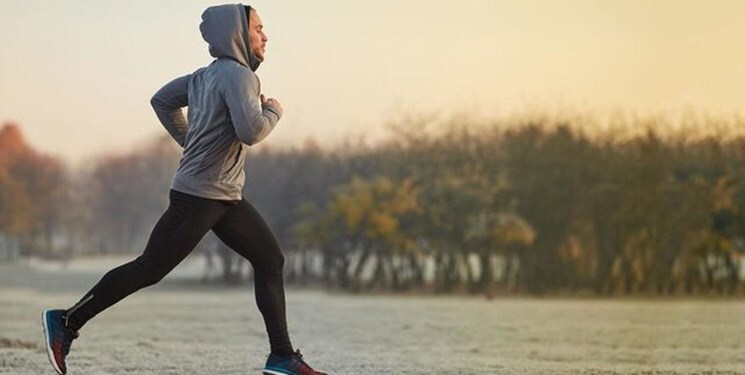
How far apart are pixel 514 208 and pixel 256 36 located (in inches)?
404

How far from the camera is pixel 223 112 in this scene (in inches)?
173

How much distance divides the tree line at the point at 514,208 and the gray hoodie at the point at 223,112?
402 inches

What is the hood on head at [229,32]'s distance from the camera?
4445 mm

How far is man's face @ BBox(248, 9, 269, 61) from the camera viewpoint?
452 centimetres

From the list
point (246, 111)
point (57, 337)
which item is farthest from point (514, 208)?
point (246, 111)

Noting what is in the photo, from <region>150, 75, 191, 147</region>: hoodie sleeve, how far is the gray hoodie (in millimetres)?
143

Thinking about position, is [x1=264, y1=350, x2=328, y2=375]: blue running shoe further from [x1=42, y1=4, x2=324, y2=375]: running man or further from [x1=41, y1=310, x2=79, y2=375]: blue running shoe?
[x1=41, y1=310, x2=79, y2=375]: blue running shoe

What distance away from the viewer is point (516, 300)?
14.0 meters

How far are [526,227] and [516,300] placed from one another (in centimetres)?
93

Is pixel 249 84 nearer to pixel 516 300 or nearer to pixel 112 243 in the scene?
pixel 516 300

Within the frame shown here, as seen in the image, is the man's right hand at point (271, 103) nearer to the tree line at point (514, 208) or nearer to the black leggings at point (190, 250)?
the black leggings at point (190, 250)

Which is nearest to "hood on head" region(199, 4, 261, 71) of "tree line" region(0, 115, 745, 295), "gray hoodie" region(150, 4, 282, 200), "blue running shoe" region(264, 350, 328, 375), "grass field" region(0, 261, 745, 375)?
"gray hoodie" region(150, 4, 282, 200)

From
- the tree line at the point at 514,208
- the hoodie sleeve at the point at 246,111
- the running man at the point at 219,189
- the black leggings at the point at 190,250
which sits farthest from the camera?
the tree line at the point at 514,208

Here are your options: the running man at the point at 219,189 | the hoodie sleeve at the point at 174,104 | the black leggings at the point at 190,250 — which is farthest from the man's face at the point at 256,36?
the black leggings at the point at 190,250
